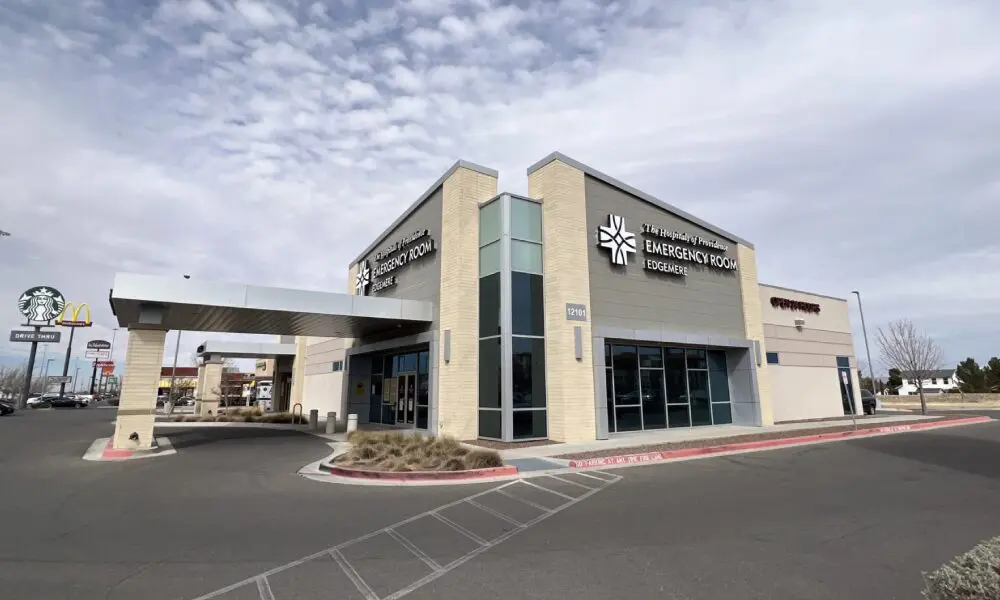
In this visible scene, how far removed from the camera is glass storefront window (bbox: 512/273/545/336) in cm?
1816

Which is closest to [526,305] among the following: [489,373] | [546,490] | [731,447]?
[489,373]

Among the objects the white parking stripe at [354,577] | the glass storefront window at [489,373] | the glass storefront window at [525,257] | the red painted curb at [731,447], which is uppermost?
the glass storefront window at [525,257]

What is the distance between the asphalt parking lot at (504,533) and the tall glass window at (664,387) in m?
7.36

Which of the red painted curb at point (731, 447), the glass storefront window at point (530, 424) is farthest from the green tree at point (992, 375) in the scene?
the glass storefront window at point (530, 424)

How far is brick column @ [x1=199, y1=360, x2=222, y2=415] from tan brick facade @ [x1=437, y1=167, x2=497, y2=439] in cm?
2666

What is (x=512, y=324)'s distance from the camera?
18.0 metres

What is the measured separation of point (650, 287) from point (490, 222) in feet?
23.9

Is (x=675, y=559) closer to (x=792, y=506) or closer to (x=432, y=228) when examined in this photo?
(x=792, y=506)

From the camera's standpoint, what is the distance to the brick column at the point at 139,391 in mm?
16406

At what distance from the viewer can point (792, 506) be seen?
8656 mm

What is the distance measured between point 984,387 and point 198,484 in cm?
8430

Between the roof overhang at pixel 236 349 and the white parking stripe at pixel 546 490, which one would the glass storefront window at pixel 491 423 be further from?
the roof overhang at pixel 236 349

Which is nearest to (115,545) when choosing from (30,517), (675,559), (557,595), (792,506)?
(30,517)

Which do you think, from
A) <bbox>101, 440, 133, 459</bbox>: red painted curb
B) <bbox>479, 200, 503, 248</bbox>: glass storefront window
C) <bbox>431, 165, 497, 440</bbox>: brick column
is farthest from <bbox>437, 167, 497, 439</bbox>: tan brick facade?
<bbox>101, 440, 133, 459</bbox>: red painted curb
